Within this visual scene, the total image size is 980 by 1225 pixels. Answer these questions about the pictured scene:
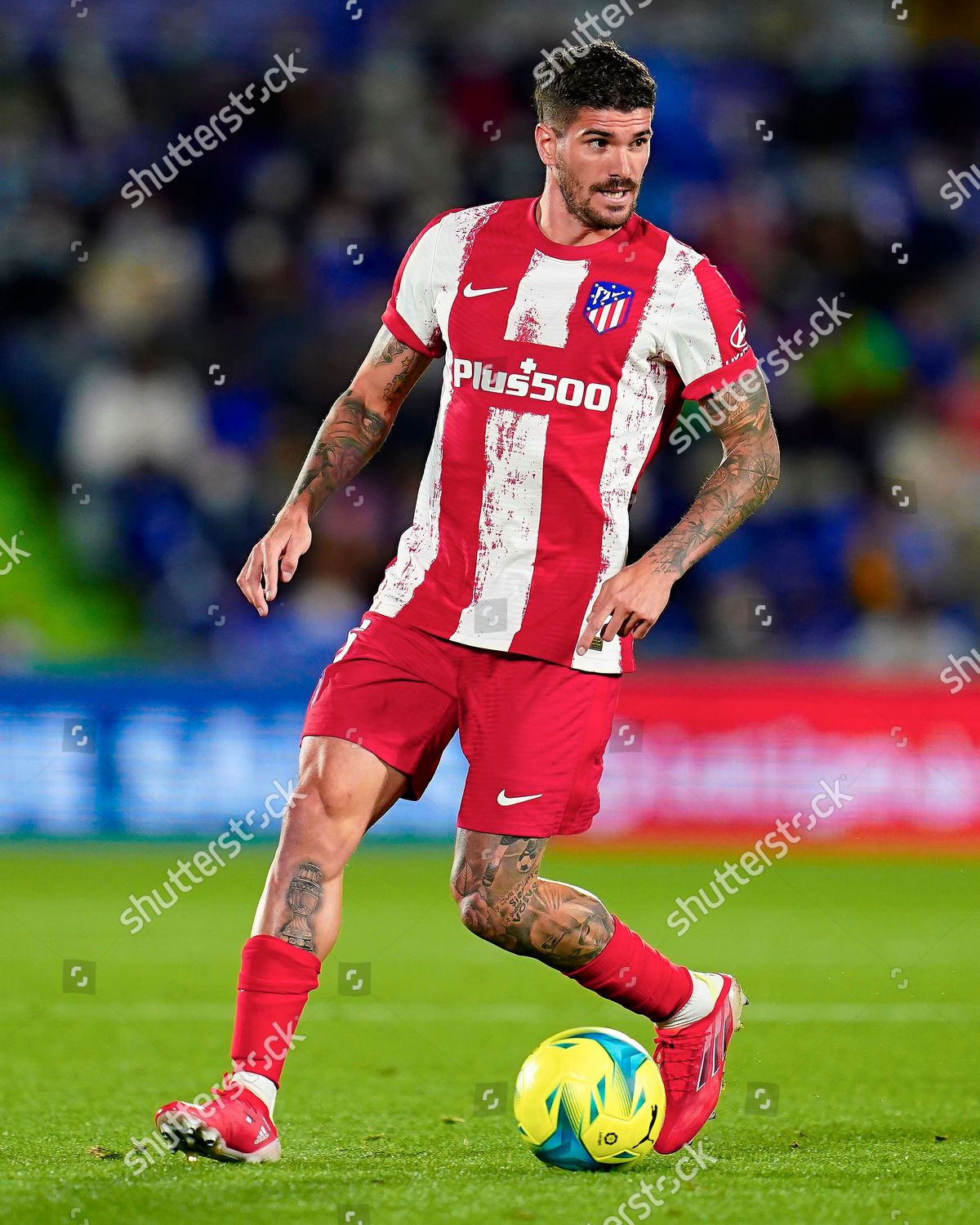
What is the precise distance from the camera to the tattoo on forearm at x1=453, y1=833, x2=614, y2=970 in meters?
4.32

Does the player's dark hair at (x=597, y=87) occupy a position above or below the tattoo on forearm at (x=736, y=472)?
above

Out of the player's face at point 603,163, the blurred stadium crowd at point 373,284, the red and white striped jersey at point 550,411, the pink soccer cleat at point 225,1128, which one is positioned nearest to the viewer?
the pink soccer cleat at point 225,1128

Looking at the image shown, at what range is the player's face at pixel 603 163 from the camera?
429cm

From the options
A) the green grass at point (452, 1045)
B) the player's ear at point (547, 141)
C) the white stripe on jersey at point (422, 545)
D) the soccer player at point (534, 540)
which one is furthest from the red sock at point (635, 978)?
the player's ear at point (547, 141)

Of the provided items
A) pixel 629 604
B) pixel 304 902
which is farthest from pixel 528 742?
pixel 304 902

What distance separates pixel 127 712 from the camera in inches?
437

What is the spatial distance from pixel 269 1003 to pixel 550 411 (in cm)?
149

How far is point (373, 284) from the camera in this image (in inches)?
534

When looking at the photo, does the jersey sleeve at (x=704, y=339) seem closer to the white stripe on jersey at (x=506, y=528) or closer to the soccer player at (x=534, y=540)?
the soccer player at (x=534, y=540)

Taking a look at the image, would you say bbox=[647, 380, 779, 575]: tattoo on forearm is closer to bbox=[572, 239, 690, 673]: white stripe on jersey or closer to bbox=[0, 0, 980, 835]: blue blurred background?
bbox=[572, 239, 690, 673]: white stripe on jersey

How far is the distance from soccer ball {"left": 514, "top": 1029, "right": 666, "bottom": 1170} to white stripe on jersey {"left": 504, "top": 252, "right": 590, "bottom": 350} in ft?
5.40

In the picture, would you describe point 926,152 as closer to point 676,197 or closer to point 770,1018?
point 676,197

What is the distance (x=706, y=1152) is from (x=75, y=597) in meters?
8.47

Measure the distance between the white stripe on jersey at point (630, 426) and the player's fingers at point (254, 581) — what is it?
2.45ft
